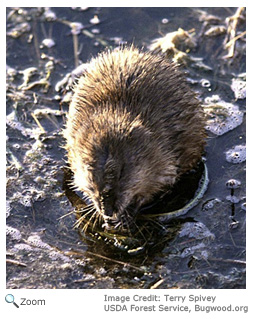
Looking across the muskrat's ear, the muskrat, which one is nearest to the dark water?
the muskrat

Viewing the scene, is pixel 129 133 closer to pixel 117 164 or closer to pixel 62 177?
pixel 117 164

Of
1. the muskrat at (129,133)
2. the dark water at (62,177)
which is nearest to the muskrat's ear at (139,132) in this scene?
the muskrat at (129,133)

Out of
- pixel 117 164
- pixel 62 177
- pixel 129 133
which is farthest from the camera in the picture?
pixel 62 177

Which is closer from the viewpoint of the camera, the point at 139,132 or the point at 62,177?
the point at 139,132

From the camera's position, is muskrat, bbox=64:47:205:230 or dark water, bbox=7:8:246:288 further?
dark water, bbox=7:8:246:288

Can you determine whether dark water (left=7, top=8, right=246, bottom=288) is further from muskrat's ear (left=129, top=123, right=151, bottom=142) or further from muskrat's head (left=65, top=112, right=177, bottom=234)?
muskrat's ear (left=129, top=123, right=151, bottom=142)

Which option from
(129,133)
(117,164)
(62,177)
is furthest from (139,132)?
(62,177)

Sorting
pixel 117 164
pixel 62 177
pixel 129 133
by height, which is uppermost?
pixel 129 133
